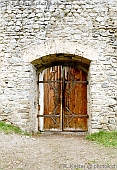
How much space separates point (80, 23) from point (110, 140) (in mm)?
2440

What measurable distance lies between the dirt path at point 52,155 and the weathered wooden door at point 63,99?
6.25 ft

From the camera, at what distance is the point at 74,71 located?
704 cm

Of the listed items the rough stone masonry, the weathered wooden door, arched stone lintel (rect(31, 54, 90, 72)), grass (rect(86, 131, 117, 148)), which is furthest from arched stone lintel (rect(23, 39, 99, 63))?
grass (rect(86, 131, 117, 148))

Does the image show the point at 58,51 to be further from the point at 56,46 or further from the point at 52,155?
the point at 52,155

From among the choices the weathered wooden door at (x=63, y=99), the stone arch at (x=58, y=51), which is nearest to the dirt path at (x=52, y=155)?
the stone arch at (x=58, y=51)

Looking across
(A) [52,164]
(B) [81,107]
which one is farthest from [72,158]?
(B) [81,107]

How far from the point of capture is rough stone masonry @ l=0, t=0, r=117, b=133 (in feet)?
18.2

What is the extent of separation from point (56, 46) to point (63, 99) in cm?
185

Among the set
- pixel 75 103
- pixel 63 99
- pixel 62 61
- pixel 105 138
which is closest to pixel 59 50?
pixel 62 61

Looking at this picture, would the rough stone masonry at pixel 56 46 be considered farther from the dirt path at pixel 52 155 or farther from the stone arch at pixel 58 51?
the dirt path at pixel 52 155

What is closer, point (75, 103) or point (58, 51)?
point (58, 51)

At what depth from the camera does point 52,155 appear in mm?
4035

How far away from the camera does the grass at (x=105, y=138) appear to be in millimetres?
4727

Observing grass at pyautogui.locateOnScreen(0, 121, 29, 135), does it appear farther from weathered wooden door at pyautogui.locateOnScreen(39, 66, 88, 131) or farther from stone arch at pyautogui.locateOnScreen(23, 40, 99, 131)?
weathered wooden door at pyautogui.locateOnScreen(39, 66, 88, 131)
